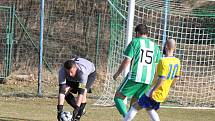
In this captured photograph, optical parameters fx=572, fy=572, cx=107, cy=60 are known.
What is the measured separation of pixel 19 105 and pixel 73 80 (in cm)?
348

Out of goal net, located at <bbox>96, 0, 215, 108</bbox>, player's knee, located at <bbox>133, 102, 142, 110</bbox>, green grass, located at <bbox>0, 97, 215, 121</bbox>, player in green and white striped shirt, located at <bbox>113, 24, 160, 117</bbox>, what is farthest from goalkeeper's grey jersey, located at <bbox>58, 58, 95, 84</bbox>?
goal net, located at <bbox>96, 0, 215, 108</bbox>

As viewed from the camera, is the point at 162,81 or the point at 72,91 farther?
the point at 72,91

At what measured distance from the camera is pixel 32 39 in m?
18.5

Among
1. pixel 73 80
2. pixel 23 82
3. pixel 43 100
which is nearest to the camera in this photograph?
pixel 73 80

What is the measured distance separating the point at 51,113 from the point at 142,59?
3262 mm

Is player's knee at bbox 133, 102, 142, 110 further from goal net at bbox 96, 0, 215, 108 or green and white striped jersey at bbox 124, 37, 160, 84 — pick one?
goal net at bbox 96, 0, 215, 108

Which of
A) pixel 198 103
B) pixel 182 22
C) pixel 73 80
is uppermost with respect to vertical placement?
pixel 182 22

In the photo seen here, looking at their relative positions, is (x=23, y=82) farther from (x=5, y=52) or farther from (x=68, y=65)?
(x=68, y=65)

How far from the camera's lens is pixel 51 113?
40.6ft

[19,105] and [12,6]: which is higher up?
[12,6]

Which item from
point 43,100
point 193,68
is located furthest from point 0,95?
point 193,68

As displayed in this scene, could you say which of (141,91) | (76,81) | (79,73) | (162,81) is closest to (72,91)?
(76,81)

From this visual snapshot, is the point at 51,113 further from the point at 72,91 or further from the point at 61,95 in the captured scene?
the point at 61,95

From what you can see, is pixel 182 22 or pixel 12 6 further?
pixel 12 6
